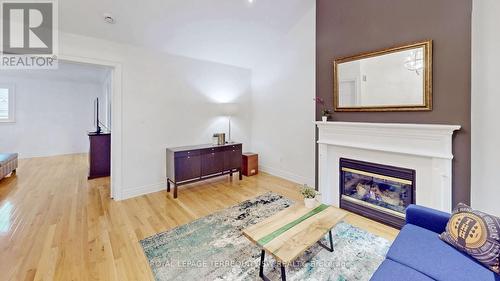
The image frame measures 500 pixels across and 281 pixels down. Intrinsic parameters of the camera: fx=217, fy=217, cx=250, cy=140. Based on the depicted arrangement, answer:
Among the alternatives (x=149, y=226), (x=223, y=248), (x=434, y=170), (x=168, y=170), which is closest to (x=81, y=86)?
(x=168, y=170)

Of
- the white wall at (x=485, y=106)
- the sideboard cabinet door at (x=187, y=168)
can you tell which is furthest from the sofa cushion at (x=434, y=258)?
the sideboard cabinet door at (x=187, y=168)

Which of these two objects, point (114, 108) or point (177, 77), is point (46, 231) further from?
point (177, 77)

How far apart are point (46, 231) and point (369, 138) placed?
399 cm

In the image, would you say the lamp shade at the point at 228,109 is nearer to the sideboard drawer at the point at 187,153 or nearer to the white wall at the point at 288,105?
the white wall at the point at 288,105

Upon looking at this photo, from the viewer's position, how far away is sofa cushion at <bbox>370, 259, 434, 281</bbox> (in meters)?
1.21

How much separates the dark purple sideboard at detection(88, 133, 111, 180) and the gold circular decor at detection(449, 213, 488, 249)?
18.4 feet

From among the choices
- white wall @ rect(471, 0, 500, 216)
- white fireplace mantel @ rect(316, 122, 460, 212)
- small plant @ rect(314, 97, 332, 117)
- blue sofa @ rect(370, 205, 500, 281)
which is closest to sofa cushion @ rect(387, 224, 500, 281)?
blue sofa @ rect(370, 205, 500, 281)

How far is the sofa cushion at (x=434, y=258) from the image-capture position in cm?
123

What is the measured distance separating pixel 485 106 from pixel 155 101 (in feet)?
14.0

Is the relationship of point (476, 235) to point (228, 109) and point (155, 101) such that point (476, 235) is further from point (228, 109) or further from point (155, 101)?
point (155, 101)

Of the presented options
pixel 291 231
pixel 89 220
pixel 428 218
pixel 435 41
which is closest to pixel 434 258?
pixel 428 218

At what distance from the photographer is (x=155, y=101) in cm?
380

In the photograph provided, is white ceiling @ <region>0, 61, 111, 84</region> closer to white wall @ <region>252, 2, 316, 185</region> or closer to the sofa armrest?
white wall @ <region>252, 2, 316, 185</region>

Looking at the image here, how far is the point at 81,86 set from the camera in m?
7.36
